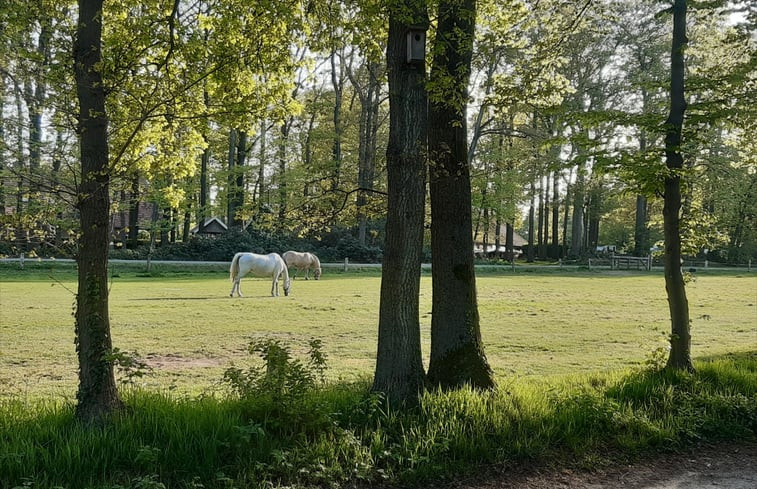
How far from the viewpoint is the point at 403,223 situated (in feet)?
17.5

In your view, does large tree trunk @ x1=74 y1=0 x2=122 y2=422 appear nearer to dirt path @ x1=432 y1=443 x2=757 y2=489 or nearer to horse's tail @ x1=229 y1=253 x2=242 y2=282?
dirt path @ x1=432 y1=443 x2=757 y2=489

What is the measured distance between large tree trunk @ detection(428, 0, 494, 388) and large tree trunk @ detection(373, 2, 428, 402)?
1.97ft

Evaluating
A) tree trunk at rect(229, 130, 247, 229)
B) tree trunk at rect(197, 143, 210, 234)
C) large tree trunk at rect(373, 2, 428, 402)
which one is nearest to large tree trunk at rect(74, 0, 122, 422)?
large tree trunk at rect(373, 2, 428, 402)

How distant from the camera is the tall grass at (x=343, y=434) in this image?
3.84 metres

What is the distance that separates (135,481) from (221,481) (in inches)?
22.4

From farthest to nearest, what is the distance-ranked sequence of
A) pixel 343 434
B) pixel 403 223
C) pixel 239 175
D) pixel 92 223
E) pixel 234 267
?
pixel 239 175, pixel 234 267, pixel 403 223, pixel 92 223, pixel 343 434

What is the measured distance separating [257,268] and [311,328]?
849 cm

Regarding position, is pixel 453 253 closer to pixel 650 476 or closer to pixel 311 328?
pixel 650 476

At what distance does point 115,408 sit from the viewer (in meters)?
4.62

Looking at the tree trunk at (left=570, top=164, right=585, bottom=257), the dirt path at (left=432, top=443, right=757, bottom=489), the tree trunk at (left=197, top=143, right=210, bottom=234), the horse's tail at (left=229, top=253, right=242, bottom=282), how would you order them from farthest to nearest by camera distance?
the tree trunk at (left=570, top=164, right=585, bottom=257), the tree trunk at (left=197, top=143, right=210, bottom=234), the horse's tail at (left=229, top=253, right=242, bottom=282), the dirt path at (left=432, top=443, right=757, bottom=489)

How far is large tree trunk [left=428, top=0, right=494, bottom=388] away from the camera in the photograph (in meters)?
5.94

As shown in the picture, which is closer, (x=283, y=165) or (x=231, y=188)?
(x=231, y=188)

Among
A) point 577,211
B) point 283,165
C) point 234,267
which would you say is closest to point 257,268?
point 234,267

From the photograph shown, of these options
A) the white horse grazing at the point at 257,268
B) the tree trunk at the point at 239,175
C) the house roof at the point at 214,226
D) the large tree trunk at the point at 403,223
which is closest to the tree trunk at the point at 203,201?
the house roof at the point at 214,226
